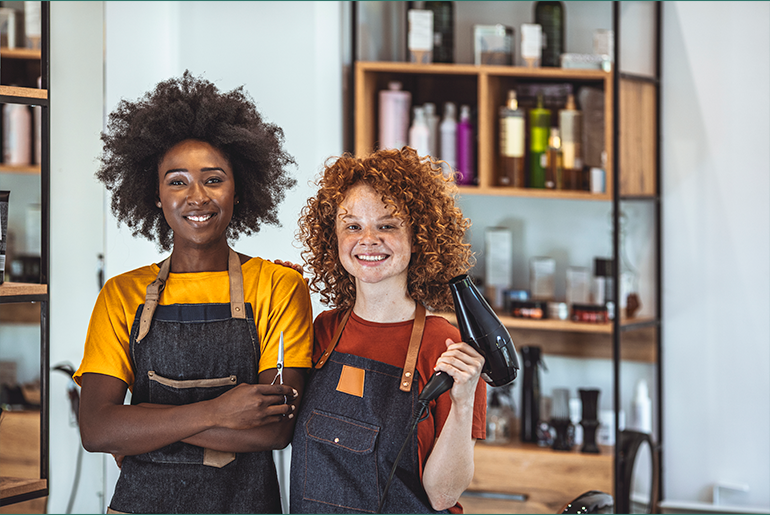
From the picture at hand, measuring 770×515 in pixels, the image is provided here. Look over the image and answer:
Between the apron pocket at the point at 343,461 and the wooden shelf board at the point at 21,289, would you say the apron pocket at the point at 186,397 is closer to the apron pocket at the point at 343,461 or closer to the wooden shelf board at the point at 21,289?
the apron pocket at the point at 343,461

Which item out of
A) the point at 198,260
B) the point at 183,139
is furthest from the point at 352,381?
the point at 183,139

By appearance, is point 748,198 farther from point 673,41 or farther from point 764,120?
point 673,41

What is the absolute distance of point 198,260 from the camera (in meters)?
1.16

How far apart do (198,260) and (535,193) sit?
5.04ft

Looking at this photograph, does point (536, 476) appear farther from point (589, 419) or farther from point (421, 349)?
point (421, 349)

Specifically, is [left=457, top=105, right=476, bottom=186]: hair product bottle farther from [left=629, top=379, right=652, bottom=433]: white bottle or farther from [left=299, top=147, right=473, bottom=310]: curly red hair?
[left=299, top=147, right=473, bottom=310]: curly red hair

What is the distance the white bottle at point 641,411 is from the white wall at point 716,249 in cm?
13

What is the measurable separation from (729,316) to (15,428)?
212 centimetres

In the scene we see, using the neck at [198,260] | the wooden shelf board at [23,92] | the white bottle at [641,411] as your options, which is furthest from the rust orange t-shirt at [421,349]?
the white bottle at [641,411]

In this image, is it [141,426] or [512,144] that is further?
[512,144]

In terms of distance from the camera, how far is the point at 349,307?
4.09 ft

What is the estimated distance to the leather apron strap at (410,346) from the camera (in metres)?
1.10

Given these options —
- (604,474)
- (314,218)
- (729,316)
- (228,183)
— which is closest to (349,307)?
(314,218)

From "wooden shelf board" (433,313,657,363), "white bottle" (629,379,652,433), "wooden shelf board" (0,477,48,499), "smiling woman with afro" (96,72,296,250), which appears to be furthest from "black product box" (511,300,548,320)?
"wooden shelf board" (0,477,48,499)
